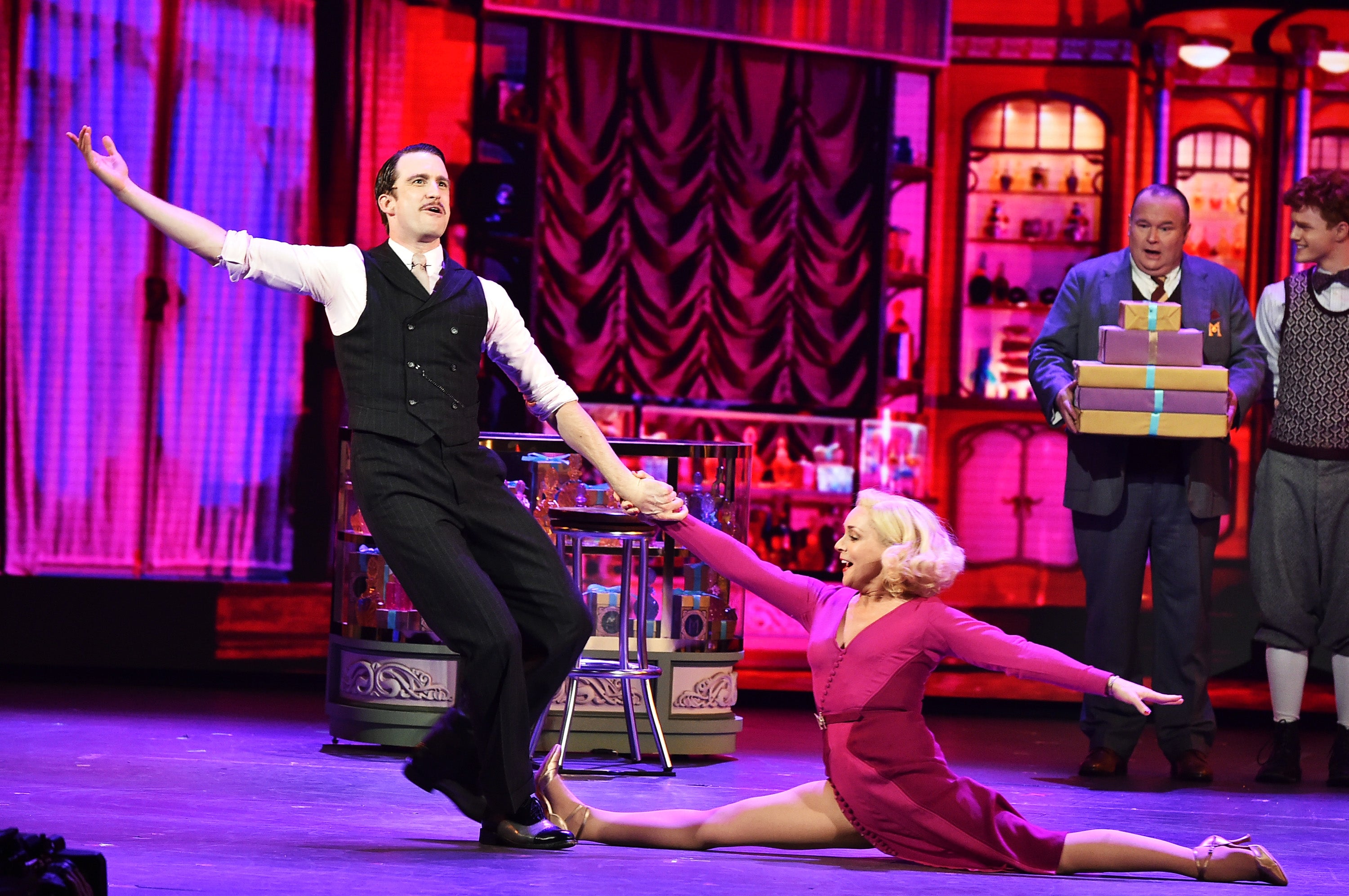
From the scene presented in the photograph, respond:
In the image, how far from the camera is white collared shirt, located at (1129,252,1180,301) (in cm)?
470

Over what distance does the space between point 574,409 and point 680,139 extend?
3553mm

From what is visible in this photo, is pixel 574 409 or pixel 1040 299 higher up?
pixel 1040 299

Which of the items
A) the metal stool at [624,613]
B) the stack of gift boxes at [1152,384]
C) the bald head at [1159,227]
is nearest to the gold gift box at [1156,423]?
the stack of gift boxes at [1152,384]

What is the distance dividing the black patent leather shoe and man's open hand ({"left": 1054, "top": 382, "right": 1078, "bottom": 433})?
961 mm

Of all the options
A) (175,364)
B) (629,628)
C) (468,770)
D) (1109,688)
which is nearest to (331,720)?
(629,628)

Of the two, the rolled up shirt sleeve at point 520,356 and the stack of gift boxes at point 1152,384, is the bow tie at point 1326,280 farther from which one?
the rolled up shirt sleeve at point 520,356

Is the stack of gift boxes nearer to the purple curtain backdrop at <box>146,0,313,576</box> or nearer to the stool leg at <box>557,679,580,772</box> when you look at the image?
the stool leg at <box>557,679,580,772</box>

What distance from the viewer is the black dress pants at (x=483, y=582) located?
3.00 metres

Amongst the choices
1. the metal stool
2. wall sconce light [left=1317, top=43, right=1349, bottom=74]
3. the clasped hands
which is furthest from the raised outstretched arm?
wall sconce light [left=1317, top=43, right=1349, bottom=74]

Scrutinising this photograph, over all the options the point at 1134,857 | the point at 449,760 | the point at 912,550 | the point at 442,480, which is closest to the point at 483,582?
the point at 442,480

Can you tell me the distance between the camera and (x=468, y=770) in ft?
9.94

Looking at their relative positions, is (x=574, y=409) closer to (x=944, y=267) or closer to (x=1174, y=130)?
(x=944, y=267)

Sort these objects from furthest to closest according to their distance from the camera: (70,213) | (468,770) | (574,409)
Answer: (70,213), (574,409), (468,770)

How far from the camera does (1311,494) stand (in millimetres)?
4656
